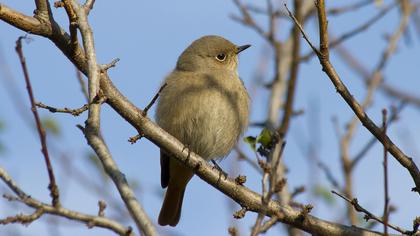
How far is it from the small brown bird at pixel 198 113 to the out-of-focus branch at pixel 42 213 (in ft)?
10.3

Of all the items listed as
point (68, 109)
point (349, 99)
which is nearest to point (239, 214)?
point (349, 99)

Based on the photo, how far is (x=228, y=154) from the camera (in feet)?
24.7

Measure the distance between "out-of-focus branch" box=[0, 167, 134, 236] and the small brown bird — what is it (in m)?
3.13

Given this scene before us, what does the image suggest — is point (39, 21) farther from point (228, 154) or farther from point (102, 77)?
point (228, 154)

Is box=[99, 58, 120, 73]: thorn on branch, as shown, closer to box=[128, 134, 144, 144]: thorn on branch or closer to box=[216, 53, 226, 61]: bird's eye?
box=[128, 134, 144, 144]: thorn on branch

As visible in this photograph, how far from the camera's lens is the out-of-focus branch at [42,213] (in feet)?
10.6

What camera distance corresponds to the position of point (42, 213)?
3.26m

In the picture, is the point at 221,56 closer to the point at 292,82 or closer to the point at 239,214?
the point at 292,82

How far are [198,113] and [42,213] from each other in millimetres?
3716

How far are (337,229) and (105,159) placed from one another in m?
1.96

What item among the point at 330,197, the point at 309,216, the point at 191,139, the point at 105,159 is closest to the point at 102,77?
the point at 105,159

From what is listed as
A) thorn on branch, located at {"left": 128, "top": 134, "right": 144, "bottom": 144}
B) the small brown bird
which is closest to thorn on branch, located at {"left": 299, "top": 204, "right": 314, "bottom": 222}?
thorn on branch, located at {"left": 128, "top": 134, "right": 144, "bottom": 144}


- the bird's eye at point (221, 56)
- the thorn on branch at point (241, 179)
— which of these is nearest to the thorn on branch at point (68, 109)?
the thorn on branch at point (241, 179)

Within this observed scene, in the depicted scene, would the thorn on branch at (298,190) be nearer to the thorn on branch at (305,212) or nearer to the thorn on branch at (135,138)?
the thorn on branch at (305,212)
